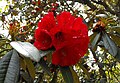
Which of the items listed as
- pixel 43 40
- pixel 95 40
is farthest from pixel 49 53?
pixel 95 40

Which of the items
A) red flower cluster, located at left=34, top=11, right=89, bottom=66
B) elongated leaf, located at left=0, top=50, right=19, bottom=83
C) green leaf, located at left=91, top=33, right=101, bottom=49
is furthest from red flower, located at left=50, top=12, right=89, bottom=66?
green leaf, located at left=91, top=33, right=101, bottom=49

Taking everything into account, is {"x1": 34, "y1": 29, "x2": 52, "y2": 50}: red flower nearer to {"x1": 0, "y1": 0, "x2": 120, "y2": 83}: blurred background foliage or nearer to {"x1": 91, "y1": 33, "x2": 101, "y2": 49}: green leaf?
{"x1": 0, "y1": 0, "x2": 120, "y2": 83}: blurred background foliage

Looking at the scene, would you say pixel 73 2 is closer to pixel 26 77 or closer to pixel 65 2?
pixel 65 2

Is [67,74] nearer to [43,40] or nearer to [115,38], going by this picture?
[43,40]

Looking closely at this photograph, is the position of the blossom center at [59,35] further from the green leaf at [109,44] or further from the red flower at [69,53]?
the green leaf at [109,44]

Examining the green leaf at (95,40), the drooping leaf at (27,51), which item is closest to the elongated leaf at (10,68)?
the drooping leaf at (27,51)

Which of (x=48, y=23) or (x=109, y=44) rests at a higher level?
(x=48, y=23)
